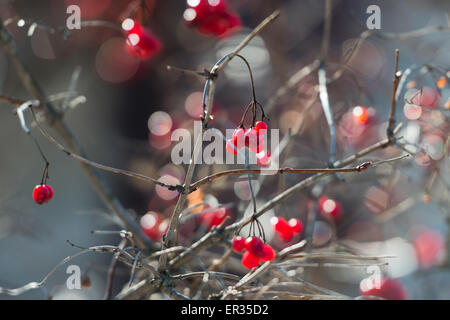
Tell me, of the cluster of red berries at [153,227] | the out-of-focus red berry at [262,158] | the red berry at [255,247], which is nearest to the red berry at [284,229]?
the out-of-focus red berry at [262,158]

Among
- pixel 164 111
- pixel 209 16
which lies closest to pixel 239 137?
pixel 209 16

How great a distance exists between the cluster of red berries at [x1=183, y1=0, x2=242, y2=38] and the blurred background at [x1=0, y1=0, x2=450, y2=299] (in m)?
0.82

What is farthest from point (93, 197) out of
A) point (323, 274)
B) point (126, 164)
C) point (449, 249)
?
point (449, 249)

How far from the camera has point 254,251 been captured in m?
1.18

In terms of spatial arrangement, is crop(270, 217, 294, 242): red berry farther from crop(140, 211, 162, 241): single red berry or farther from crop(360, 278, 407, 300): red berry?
crop(140, 211, 162, 241): single red berry

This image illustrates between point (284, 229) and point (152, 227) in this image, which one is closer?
point (284, 229)

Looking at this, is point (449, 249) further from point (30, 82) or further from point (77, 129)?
point (77, 129)

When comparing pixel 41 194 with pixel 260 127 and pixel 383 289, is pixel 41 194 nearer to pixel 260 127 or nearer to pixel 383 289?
pixel 260 127

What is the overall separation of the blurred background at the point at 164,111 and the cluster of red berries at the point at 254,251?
1.19 metres

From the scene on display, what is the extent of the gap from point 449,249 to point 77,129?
7.21 ft

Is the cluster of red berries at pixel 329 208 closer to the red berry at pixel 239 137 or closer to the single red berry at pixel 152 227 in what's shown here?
the single red berry at pixel 152 227

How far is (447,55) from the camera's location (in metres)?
2.74

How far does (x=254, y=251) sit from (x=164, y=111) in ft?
5.53

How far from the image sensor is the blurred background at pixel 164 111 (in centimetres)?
254
